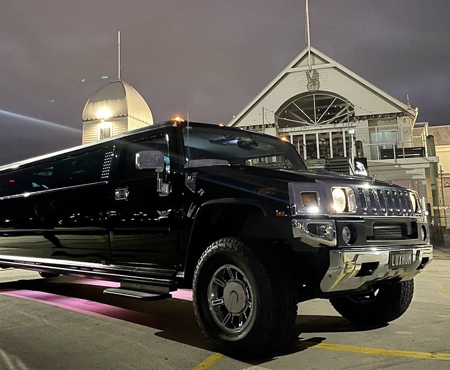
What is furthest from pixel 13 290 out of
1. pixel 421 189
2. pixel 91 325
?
pixel 421 189

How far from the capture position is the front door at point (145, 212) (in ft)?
13.3

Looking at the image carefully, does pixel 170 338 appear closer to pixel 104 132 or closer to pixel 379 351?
pixel 379 351

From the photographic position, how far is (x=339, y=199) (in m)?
3.37

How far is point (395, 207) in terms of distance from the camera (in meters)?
3.75

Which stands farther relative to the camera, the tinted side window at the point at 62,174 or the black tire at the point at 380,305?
the tinted side window at the point at 62,174

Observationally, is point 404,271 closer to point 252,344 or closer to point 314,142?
point 252,344

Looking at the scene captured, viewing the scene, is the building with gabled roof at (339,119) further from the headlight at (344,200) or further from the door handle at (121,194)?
the headlight at (344,200)

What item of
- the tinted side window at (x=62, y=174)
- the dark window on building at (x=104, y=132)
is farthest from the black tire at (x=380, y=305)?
the dark window on building at (x=104, y=132)

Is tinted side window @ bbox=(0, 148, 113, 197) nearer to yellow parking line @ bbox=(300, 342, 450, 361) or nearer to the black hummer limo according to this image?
the black hummer limo

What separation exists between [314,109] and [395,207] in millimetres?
18202

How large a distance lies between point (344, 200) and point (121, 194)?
2.26 metres

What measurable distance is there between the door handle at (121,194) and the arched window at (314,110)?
1728 centimetres

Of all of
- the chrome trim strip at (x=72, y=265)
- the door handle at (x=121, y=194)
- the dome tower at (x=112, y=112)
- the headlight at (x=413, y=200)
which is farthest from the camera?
the dome tower at (x=112, y=112)

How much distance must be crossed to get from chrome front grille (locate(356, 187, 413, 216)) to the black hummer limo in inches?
0.5
